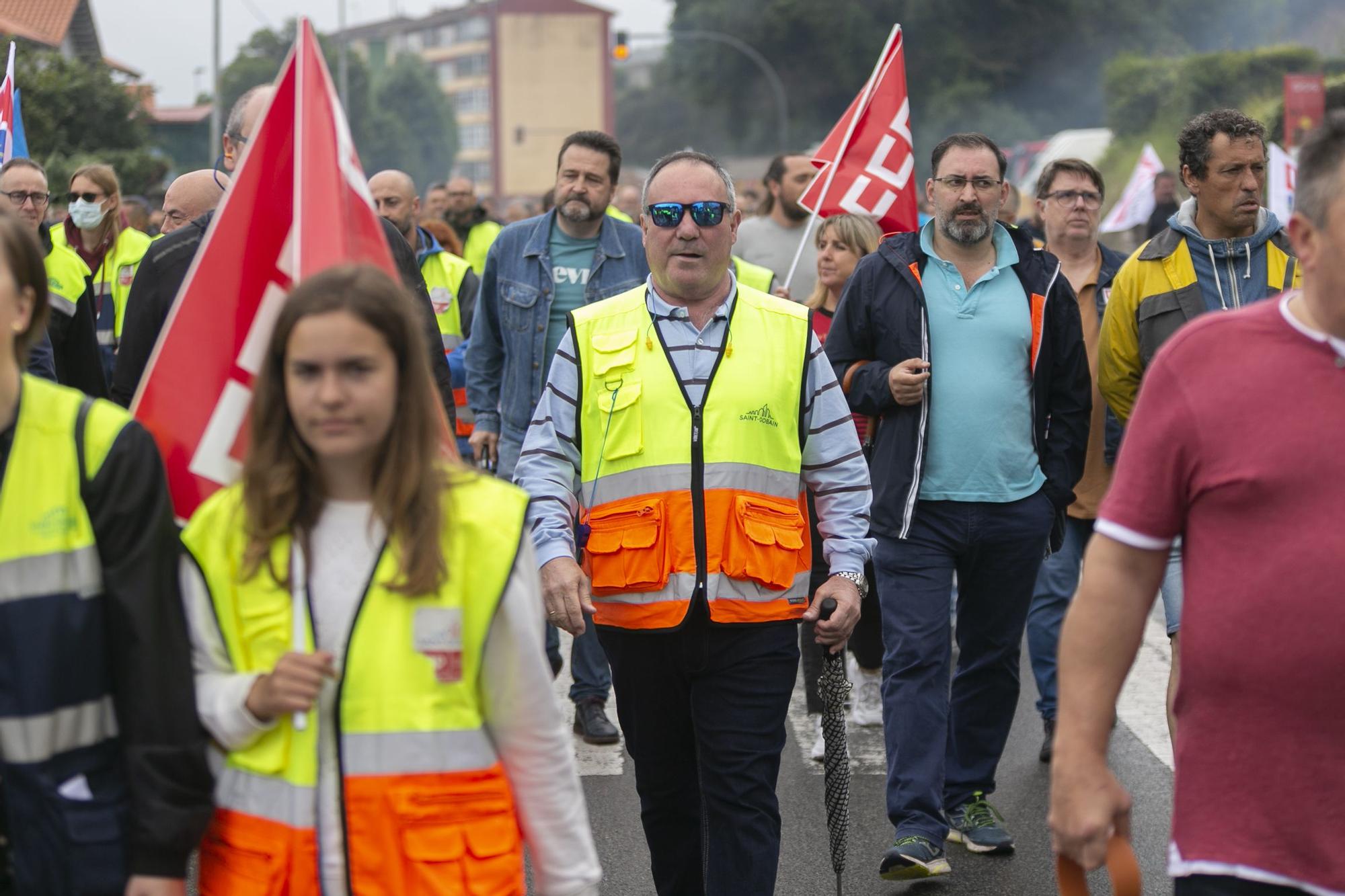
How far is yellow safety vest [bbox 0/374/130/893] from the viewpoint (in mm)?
2828

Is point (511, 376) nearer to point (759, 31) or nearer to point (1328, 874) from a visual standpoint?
point (1328, 874)

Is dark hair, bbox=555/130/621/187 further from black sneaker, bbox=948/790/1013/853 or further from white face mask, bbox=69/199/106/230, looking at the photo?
white face mask, bbox=69/199/106/230

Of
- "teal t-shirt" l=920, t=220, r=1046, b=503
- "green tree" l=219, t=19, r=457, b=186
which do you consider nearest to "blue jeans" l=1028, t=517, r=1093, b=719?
"teal t-shirt" l=920, t=220, r=1046, b=503

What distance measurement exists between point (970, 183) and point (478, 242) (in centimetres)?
688

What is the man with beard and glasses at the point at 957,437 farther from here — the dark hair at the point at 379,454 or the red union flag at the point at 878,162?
the dark hair at the point at 379,454

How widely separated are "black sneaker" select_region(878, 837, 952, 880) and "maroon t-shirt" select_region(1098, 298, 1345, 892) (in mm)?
2597

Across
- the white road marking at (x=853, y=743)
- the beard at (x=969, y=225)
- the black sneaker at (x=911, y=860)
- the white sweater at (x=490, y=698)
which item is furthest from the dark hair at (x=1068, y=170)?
the white sweater at (x=490, y=698)

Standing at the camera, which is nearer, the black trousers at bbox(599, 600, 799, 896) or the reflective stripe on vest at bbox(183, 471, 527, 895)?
the reflective stripe on vest at bbox(183, 471, 527, 895)

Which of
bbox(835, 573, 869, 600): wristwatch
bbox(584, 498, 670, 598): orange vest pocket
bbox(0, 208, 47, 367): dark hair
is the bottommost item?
bbox(835, 573, 869, 600): wristwatch

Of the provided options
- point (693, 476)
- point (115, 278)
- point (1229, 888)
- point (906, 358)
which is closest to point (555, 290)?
point (906, 358)

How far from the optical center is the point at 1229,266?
19.0 feet

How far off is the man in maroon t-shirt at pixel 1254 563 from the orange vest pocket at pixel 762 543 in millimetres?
1515

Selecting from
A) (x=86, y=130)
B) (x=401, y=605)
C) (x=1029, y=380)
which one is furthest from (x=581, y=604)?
(x=86, y=130)

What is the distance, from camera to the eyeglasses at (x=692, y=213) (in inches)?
184
